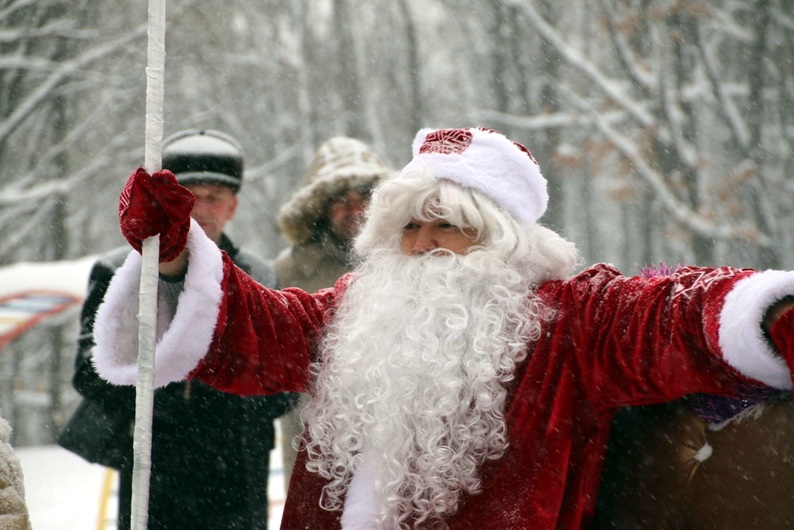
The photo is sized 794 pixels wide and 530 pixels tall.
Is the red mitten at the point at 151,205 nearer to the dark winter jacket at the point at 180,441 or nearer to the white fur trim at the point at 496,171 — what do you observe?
the white fur trim at the point at 496,171

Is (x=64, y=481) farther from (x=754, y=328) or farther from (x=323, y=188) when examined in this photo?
(x=754, y=328)

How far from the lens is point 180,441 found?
356cm

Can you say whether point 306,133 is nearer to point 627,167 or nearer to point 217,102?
point 217,102

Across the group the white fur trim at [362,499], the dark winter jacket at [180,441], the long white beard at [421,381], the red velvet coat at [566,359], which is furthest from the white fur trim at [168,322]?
the dark winter jacket at [180,441]

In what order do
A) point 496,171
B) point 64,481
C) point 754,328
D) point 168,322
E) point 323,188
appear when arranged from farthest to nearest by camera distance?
point 64,481 → point 323,188 → point 496,171 → point 168,322 → point 754,328

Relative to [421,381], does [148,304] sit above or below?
above

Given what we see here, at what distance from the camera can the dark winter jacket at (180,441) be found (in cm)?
350

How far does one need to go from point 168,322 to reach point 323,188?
236 centimetres

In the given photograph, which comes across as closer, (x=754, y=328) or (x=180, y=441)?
(x=754, y=328)

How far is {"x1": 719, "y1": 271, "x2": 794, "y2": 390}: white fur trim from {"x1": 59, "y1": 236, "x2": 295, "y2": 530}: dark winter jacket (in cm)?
205

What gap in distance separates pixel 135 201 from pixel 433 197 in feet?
2.83

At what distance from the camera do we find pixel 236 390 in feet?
8.94

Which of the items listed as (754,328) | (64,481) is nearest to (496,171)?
(754,328)

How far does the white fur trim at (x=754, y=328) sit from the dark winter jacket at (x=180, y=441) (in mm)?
2051
